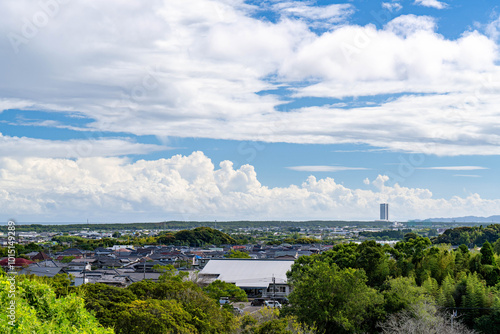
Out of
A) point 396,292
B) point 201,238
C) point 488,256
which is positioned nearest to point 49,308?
point 396,292


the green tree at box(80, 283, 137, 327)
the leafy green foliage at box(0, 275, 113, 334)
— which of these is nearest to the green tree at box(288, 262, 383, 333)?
the green tree at box(80, 283, 137, 327)

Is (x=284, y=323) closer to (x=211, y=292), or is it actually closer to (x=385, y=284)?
(x=385, y=284)

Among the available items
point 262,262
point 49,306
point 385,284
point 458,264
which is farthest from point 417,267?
point 49,306

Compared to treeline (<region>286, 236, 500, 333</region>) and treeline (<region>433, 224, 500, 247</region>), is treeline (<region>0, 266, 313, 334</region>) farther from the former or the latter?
treeline (<region>433, 224, 500, 247</region>)

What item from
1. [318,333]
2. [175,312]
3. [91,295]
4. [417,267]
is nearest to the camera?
[175,312]

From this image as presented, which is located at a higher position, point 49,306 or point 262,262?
point 49,306

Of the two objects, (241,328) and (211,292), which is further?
(211,292)

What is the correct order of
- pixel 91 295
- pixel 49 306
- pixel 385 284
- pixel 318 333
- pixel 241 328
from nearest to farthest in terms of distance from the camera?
pixel 49 306
pixel 241 328
pixel 318 333
pixel 91 295
pixel 385 284

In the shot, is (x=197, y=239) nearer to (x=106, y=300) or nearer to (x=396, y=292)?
(x=106, y=300)
